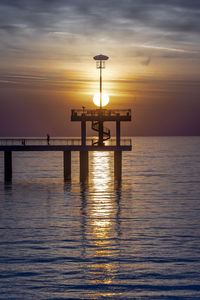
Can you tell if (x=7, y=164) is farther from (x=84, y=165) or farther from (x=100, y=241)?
(x=100, y=241)

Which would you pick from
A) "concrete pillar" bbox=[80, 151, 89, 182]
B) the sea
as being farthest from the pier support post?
the sea

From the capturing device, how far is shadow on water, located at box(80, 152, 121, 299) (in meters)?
20.2

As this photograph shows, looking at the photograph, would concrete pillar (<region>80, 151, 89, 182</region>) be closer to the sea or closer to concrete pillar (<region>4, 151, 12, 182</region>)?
concrete pillar (<region>4, 151, 12, 182</region>)

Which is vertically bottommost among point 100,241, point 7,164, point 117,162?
point 100,241

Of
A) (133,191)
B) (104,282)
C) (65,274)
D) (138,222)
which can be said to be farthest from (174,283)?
(133,191)

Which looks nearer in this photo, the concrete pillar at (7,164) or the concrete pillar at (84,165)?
the concrete pillar at (84,165)

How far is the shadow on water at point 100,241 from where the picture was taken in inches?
796

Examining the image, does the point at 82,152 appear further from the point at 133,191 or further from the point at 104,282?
the point at 104,282

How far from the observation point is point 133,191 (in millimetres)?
54281

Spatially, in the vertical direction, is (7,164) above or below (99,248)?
above

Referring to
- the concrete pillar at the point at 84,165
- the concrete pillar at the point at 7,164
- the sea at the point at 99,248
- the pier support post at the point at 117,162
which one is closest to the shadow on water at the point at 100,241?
the sea at the point at 99,248

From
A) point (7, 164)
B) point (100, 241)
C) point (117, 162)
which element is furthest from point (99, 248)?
point (7, 164)

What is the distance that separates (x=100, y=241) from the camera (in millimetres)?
27703

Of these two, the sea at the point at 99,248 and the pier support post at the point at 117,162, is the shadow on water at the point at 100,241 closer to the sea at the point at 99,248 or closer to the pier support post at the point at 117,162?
the sea at the point at 99,248
